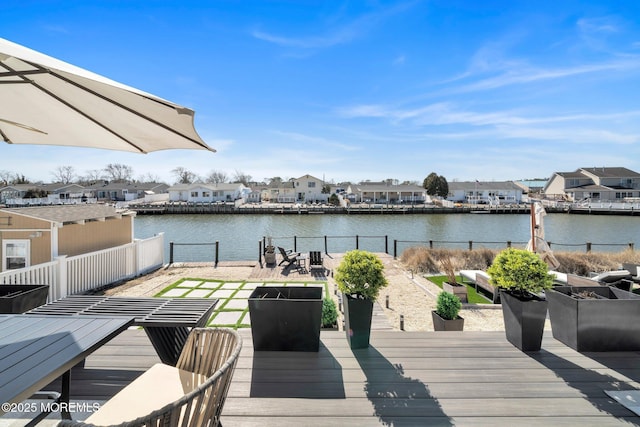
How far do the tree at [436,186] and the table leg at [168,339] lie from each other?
201 ft

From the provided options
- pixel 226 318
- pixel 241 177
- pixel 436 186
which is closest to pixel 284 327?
pixel 226 318

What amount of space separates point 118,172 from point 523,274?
104 meters

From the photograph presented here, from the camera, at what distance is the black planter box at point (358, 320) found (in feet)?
9.71

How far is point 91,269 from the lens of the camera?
285 inches

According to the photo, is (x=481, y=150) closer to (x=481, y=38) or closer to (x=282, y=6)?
(x=481, y=38)

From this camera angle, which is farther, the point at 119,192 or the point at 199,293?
the point at 119,192

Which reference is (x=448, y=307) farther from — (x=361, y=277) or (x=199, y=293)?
(x=199, y=293)

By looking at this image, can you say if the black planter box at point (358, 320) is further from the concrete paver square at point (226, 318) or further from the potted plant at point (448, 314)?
the concrete paver square at point (226, 318)

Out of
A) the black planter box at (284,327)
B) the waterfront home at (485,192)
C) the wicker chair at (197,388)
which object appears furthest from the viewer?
the waterfront home at (485,192)

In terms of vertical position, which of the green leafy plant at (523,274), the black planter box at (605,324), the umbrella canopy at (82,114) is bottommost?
the black planter box at (605,324)

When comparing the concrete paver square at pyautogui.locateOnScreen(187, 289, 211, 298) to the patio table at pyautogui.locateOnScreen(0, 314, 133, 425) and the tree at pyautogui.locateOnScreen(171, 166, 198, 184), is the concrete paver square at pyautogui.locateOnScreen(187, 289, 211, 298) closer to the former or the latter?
the patio table at pyautogui.locateOnScreen(0, 314, 133, 425)

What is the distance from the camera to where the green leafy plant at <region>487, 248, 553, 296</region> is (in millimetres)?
3006

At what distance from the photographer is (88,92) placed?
84.8 inches

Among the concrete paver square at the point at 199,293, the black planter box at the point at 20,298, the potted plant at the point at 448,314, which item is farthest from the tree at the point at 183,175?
the potted plant at the point at 448,314
